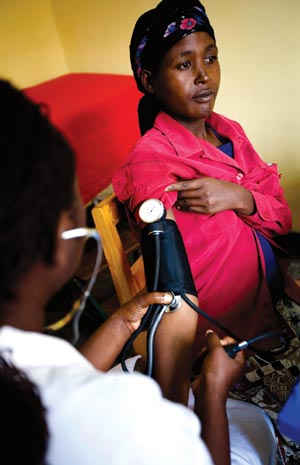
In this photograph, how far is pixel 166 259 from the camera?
2.90 ft

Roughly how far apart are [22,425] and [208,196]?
75 centimetres

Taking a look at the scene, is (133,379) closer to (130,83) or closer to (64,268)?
(64,268)

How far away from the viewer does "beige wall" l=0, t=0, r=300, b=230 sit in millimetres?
1840

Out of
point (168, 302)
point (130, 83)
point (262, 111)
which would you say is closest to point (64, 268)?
point (168, 302)

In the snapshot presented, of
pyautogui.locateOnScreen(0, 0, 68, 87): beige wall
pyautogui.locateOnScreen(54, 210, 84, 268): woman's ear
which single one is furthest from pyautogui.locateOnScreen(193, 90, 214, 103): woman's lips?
pyautogui.locateOnScreen(0, 0, 68, 87): beige wall

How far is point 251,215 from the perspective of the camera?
1.16 meters

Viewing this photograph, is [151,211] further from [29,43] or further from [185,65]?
[29,43]

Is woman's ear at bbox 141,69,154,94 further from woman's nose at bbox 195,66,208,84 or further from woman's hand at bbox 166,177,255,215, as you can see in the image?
woman's hand at bbox 166,177,255,215

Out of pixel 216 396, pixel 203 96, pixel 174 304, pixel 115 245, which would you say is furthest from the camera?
pixel 203 96

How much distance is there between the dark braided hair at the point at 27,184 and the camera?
0.43 meters

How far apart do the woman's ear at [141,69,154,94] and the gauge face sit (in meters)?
0.41

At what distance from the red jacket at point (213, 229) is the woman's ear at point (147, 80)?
3.4 inches

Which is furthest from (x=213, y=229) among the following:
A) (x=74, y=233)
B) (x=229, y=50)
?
(x=229, y=50)

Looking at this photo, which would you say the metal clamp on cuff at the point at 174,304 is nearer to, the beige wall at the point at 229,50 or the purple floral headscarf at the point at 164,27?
the purple floral headscarf at the point at 164,27
